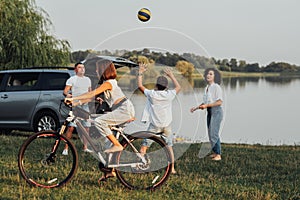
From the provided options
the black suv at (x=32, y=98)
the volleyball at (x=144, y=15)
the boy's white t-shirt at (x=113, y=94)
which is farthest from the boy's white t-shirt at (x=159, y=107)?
the black suv at (x=32, y=98)

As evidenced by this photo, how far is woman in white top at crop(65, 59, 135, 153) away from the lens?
5840mm

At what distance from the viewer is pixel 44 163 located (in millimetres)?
6328

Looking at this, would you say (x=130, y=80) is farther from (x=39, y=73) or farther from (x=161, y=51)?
(x=39, y=73)

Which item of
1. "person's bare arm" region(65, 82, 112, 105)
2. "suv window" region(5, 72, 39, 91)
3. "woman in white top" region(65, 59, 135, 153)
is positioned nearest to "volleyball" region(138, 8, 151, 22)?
"woman in white top" region(65, 59, 135, 153)

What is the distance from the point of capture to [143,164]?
6105mm

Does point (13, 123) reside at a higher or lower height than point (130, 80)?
lower

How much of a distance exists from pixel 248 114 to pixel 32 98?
652 inches

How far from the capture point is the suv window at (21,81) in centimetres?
1193

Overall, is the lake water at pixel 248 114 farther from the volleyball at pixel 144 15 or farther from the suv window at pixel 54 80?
the suv window at pixel 54 80

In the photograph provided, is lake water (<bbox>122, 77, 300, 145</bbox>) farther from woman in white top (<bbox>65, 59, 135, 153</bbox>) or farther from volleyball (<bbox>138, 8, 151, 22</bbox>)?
volleyball (<bbox>138, 8, 151, 22</bbox>)

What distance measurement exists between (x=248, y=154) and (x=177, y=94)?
2.67m

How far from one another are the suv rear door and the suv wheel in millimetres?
224

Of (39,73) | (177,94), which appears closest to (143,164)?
(177,94)

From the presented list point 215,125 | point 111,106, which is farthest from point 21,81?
point 111,106
